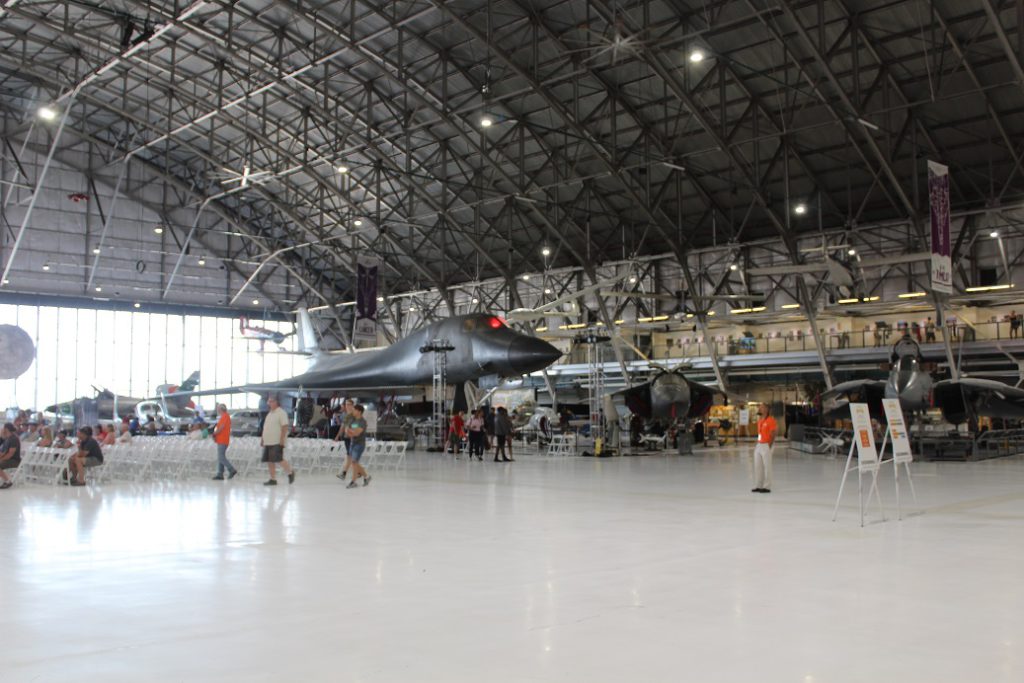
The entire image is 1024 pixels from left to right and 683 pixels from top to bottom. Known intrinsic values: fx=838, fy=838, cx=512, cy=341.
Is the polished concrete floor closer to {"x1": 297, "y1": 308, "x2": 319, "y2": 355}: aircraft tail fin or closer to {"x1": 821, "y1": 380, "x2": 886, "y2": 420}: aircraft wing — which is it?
{"x1": 821, "y1": 380, "x2": 886, "y2": 420}: aircraft wing

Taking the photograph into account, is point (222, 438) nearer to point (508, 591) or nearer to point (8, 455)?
point (8, 455)

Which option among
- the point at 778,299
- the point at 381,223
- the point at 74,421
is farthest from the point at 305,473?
the point at 778,299

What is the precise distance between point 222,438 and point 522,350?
801 cm

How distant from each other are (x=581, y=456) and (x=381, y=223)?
1531 centimetres

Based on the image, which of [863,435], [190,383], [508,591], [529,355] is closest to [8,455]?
[508,591]

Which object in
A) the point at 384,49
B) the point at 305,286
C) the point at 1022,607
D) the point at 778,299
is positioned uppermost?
the point at 384,49

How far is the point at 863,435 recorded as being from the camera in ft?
28.8

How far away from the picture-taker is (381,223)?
1302 inches

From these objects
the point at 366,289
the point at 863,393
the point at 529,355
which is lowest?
the point at 863,393

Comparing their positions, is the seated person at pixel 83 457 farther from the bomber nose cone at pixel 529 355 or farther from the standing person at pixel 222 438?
the bomber nose cone at pixel 529 355

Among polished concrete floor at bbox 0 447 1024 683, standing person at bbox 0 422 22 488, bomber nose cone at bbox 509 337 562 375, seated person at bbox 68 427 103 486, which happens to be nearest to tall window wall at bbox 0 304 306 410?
bomber nose cone at bbox 509 337 562 375

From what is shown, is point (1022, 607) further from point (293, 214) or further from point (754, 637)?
point (293, 214)

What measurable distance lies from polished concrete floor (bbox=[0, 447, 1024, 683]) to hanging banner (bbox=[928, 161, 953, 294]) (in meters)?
8.07

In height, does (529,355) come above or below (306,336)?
below
